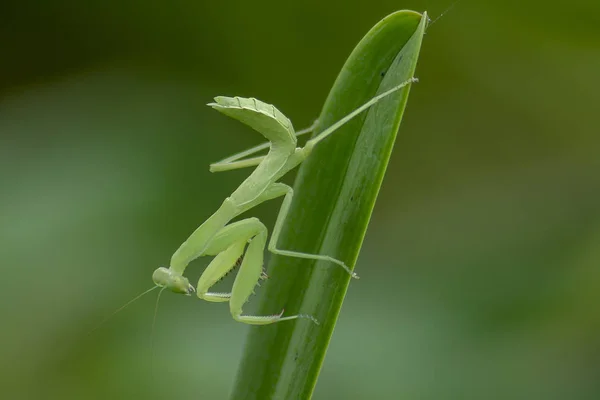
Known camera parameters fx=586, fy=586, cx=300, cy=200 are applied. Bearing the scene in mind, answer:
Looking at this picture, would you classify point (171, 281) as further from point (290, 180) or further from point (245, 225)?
point (290, 180)

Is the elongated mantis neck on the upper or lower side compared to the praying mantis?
upper

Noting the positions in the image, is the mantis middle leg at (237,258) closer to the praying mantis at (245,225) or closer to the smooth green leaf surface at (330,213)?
the praying mantis at (245,225)

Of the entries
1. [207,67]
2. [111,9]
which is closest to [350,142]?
[207,67]

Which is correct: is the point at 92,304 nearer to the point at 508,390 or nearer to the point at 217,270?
the point at 217,270

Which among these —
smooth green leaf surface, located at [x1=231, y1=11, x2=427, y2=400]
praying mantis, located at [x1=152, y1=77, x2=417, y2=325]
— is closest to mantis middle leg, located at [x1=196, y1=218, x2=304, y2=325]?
praying mantis, located at [x1=152, y1=77, x2=417, y2=325]

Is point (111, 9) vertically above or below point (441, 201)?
above

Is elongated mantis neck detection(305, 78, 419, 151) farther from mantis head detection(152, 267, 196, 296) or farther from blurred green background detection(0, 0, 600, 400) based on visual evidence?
blurred green background detection(0, 0, 600, 400)

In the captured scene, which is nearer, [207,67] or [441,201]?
[441,201]
